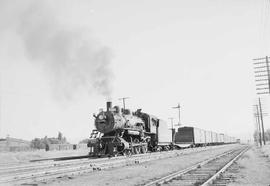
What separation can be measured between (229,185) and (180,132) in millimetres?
35132

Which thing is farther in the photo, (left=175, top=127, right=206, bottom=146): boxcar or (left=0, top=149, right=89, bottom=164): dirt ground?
(left=175, top=127, right=206, bottom=146): boxcar

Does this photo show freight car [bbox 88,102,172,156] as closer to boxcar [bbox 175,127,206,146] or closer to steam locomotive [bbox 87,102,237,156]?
steam locomotive [bbox 87,102,237,156]

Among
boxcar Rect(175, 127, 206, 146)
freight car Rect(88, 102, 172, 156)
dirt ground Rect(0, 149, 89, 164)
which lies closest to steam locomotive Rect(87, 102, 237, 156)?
freight car Rect(88, 102, 172, 156)

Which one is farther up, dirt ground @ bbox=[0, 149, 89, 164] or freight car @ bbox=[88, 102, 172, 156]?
freight car @ bbox=[88, 102, 172, 156]

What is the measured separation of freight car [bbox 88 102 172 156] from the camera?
782 inches

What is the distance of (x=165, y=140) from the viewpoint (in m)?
29.4

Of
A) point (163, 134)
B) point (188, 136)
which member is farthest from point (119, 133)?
point (188, 136)

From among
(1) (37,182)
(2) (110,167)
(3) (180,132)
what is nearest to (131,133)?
(2) (110,167)

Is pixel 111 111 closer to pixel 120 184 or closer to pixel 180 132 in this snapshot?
pixel 120 184

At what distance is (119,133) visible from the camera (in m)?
20.9

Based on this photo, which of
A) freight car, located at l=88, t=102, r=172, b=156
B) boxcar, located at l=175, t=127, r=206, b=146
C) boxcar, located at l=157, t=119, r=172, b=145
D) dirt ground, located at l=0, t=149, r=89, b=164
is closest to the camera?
freight car, located at l=88, t=102, r=172, b=156

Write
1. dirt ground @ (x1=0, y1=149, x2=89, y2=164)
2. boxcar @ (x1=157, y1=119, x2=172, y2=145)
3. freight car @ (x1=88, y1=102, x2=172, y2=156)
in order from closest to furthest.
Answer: freight car @ (x1=88, y1=102, x2=172, y2=156) < dirt ground @ (x1=0, y1=149, x2=89, y2=164) < boxcar @ (x1=157, y1=119, x2=172, y2=145)

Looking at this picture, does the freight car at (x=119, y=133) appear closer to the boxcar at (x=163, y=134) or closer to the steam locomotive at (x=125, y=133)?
the steam locomotive at (x=125, y=133)

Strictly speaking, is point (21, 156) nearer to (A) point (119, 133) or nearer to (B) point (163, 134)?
(A) point (119, 133)
